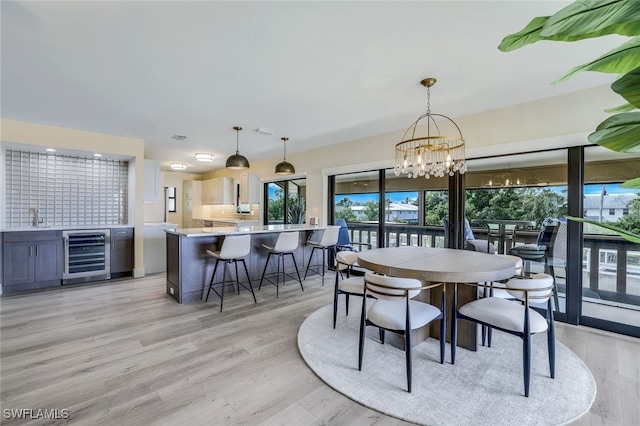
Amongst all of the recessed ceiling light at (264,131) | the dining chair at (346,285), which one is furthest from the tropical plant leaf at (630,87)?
the recessed ceiling light at (264,131)

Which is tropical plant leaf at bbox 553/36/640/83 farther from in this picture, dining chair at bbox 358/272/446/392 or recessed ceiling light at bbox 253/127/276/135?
recessed ceiling light at bbox 253/127/276/135

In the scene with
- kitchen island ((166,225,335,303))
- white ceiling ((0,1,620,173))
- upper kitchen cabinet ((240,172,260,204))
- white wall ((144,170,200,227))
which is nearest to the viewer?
white ceiling ((0,1,620,173))

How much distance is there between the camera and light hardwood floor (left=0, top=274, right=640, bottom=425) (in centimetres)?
181

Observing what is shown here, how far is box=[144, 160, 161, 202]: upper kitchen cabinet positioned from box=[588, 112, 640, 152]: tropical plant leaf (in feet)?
20.9

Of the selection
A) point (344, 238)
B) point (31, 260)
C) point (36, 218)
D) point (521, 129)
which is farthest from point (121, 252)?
point (521, 129)

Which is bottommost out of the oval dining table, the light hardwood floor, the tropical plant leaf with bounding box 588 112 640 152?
the light hardwood floor

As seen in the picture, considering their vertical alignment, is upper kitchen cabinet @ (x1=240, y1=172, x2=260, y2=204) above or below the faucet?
above

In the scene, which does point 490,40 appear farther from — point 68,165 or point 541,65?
point 68,165

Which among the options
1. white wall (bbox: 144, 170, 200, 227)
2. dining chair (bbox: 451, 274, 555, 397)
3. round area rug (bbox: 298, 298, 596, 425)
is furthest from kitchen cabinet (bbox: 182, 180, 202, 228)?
dining chair (bbox: 451, 274, 555, 397)

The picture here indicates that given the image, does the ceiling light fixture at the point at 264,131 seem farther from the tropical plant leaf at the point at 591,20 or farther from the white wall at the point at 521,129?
the tropical plant leaf at the point at 591,20

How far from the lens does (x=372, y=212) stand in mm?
5418

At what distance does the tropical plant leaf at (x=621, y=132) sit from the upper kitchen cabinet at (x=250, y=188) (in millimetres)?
7178

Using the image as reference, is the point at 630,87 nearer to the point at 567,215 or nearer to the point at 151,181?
the point at 567,215

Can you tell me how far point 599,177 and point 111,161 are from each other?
732 cm
